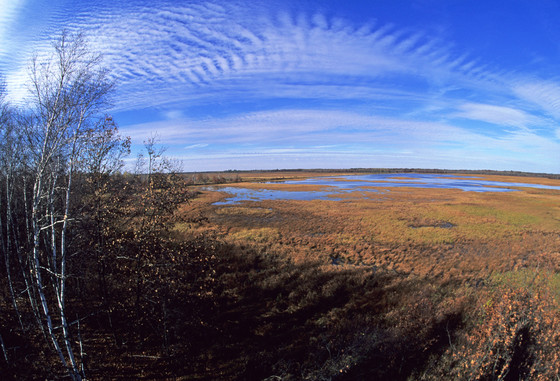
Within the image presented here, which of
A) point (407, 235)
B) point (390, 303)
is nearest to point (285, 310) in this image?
point (390, 303)

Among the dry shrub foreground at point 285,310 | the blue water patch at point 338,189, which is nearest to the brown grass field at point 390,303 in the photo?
the dry shrub foreground at point 285,310

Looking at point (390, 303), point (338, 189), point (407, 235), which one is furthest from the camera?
point (338, 189)

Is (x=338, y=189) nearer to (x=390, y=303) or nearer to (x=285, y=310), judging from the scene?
(x=390, y=303)

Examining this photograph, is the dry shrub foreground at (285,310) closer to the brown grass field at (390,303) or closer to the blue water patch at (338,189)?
the brown grass field at (390,303)

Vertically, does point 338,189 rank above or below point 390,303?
above

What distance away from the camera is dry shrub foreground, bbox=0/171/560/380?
8.63 m

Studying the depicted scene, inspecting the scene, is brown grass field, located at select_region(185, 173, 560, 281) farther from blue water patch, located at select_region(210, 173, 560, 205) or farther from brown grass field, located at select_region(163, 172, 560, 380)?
blue water patch, located at select_region(210, 173, 560, 205)

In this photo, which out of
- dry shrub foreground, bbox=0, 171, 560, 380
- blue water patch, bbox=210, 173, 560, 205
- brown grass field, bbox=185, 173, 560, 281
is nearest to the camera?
dry shrub foreground, bbox=0, 171, 560, 380

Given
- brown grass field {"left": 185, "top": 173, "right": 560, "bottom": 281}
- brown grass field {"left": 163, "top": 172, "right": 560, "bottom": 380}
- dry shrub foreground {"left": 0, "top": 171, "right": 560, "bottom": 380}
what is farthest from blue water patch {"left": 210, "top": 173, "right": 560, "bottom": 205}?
dry shrub foreground {"left": 0, "top": 171, "right": 560, "bottom": 380}

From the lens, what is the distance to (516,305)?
10.5 meters

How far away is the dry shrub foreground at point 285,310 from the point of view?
8.63 m

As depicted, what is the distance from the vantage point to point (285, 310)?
1266 cm

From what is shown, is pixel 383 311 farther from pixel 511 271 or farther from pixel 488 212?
pixel 488 212

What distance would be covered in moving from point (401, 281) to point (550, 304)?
20.8 feet
